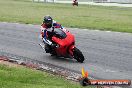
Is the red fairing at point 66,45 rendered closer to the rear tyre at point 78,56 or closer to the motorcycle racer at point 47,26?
the rear tyre at point 78,56

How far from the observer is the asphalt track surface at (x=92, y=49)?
1204 cm

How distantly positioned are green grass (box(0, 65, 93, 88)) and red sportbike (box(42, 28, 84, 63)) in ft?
8.50

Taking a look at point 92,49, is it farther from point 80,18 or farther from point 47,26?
point 80,18

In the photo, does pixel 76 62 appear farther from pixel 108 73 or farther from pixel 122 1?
pixel 122 1

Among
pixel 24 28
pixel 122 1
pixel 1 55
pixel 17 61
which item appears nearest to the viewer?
pixel 17 61

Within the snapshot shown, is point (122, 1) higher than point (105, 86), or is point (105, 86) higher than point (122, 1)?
point (105, 86)

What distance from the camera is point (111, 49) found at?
15.7 m

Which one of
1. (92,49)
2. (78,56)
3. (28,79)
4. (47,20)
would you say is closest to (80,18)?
(92,49)

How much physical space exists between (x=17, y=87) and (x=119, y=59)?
543 centimetres

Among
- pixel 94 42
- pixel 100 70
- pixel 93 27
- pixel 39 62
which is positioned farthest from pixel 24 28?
pixel 100 70

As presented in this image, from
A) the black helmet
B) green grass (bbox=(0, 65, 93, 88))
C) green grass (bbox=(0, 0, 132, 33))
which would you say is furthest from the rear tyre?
green grass (bbox=(0, 0, 132, 33))

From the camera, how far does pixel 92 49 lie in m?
15.7

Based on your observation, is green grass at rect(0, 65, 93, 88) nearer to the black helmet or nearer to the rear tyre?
the rear tyre

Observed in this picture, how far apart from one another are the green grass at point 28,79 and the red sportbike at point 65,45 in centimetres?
259
